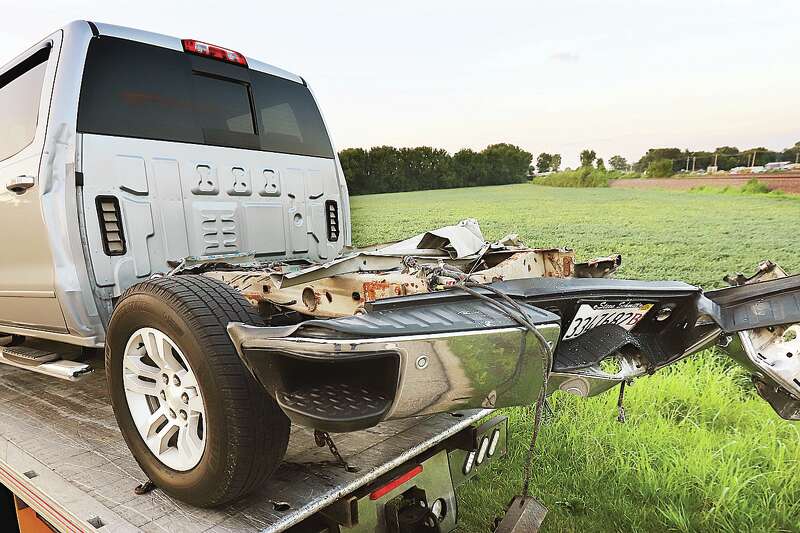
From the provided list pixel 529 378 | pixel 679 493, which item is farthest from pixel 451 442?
pixel 679 493

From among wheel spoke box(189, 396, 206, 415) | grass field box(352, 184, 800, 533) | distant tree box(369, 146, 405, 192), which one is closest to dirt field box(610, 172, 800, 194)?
grass field box(352, 184, 800, 533)

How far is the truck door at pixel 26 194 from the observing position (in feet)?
9.10

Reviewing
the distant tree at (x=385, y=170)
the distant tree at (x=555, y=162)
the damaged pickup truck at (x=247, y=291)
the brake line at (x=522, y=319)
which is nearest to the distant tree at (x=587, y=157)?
the distant tree at (x=555, y=162)

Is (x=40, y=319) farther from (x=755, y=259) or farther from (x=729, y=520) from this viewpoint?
(x=755, y=259)

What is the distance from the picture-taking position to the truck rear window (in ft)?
9.29

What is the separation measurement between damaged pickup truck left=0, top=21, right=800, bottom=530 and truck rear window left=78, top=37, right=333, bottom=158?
1cm

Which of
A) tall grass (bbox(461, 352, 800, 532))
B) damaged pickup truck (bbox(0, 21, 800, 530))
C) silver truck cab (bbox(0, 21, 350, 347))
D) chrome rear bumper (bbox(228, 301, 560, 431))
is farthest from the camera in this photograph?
tall grass (bbox(461, 352, 800, 532))

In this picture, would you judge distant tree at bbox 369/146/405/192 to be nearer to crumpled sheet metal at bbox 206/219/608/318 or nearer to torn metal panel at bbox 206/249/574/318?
crumpled sheet metal at bbox 206/219/608/318

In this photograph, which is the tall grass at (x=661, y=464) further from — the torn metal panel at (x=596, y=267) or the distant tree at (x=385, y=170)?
the distant tree at (x=385, y=170)

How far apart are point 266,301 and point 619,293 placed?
1.51 metres

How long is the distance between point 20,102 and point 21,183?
643 mm

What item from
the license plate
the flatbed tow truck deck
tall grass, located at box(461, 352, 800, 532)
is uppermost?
the license plate

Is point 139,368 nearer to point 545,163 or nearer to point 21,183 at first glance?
point 21,183

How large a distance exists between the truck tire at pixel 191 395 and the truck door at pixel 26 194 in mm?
1112
